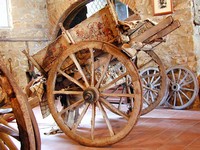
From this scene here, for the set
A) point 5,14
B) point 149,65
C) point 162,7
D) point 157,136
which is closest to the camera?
point 157,136

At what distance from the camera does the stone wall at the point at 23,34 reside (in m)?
6.03

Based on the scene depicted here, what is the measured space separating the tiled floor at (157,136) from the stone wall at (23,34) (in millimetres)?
2526

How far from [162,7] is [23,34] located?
10.2 feet

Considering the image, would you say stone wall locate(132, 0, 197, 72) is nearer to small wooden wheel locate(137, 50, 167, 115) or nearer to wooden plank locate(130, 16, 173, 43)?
small wooden wheel locate(137, 50, 167, 115)

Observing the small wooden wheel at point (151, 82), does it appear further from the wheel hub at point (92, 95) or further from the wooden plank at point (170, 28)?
the wheel hub at point (92, 95)

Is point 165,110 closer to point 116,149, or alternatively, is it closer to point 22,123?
point 116,149

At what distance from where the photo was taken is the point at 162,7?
15.4 feet

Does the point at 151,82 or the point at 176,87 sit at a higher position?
the point at 151,82

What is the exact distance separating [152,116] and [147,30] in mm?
1711

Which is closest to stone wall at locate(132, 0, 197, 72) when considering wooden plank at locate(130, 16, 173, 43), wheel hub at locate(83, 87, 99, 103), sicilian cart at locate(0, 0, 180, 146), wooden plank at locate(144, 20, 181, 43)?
sicilian cart at locate(0, 0, 180, 146)

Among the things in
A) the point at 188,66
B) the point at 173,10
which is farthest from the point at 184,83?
the point at 173,10

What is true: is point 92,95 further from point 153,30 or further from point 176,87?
point 176,87

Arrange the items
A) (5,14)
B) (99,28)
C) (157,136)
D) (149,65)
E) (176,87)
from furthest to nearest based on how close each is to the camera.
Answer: (5,14) → (149,65) → (176,87) → (157,136) → (99,28)

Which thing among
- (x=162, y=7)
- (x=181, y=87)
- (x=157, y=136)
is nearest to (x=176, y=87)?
(x=181, y=87)
